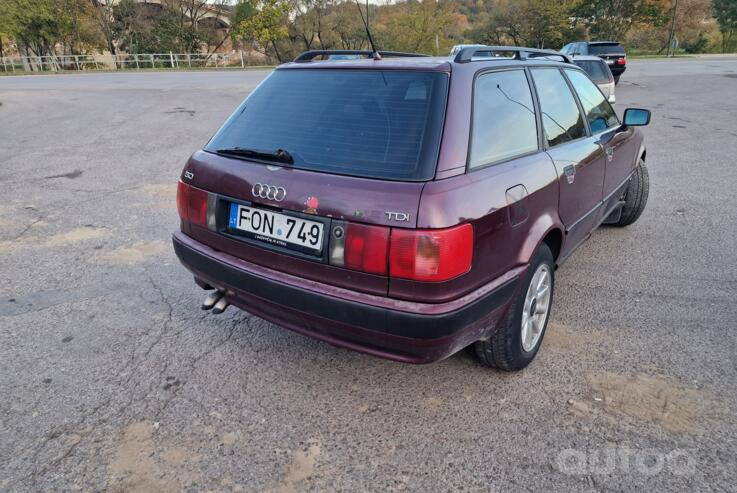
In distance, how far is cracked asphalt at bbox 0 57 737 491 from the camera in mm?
2150

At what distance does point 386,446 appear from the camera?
229 cm

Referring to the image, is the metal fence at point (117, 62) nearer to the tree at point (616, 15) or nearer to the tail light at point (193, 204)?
the tree at point (616, 15)

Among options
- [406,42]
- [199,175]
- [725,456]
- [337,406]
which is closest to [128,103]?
[199,175]

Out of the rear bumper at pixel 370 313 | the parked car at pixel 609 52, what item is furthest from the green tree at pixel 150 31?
the rear bumper at pixel 370 313

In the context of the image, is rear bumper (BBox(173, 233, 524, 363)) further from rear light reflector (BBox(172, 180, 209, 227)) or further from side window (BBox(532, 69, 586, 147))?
side window (BBox(532, 69, 586, 147))

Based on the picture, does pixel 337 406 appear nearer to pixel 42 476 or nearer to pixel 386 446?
pixel 386 446

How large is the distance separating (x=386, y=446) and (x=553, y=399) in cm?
→ 90

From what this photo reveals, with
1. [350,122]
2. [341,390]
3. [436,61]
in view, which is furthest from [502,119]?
[341,390]

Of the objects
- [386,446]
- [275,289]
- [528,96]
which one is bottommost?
[386,446]

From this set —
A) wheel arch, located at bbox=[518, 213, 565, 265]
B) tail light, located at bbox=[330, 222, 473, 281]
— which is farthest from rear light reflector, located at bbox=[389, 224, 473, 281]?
wheel arch, located at bbox=[518, 213, 565, 265]

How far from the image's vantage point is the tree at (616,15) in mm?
45719

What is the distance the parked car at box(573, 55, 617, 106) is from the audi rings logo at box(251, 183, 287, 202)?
981cm

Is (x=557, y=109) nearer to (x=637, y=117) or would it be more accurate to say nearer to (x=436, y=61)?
(x=436, y=61)

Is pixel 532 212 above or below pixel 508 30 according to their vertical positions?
below
